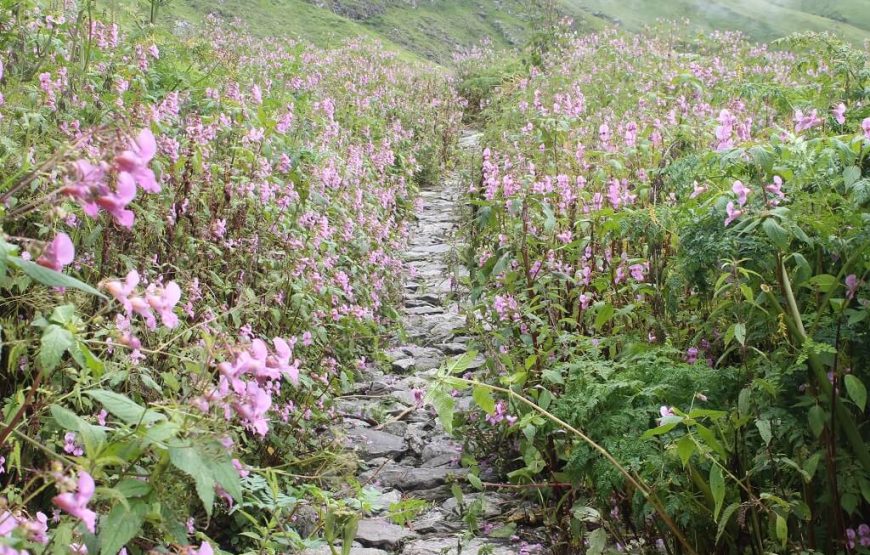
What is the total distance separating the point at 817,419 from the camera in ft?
8.36

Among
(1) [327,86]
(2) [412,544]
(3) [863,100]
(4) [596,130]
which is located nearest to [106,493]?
(2) [412,544]

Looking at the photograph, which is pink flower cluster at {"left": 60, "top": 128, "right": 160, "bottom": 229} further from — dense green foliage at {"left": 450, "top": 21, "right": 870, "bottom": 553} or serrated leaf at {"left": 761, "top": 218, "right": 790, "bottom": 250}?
serrated leaf at {"left": 761, "top": 218, "right": 790, "bottom": 250}

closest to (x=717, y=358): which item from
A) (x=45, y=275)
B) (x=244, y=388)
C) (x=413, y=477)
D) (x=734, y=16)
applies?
(x=413, y=477)

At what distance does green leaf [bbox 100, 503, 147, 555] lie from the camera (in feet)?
5.08

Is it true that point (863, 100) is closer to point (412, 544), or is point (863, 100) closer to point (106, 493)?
point (412, 544)

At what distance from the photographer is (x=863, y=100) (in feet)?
14.8

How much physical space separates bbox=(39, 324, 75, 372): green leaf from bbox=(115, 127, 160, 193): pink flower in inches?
14.7

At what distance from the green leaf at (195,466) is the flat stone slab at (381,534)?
97.2 inches

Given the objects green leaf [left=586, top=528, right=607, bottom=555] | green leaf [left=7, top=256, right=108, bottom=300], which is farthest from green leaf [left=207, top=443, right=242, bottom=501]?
green leaf [left=586, top=528, right=607, bottom=555]

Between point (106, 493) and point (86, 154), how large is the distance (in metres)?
0.65

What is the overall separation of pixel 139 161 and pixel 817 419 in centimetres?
220

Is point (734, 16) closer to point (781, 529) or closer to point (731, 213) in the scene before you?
point (731, 213)

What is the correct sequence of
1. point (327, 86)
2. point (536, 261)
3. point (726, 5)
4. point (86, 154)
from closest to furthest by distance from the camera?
point (86, 154), point (536, 261), point (327, 86), point (726, 5)

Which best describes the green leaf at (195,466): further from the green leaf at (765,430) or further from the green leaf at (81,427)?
the green leaf at (765,430)
